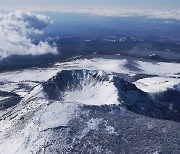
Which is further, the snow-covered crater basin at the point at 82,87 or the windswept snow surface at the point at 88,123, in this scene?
the snow-covered crater basin at the point at 82,87

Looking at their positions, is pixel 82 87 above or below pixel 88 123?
below

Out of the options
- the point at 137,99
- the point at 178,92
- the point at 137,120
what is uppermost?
the point at 137,120

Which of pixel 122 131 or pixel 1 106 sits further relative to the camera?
pixel 1 106

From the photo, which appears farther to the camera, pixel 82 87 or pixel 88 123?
pixel 82 87

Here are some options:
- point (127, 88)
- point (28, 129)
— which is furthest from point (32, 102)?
point (127, 88)

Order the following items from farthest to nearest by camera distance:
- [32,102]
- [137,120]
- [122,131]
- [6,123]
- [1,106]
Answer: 1. [1,106]
2. [32,102]
3. [6,123]
4. [137,120]
5. [122,131]

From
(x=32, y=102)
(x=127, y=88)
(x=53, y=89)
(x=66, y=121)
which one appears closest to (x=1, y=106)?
(x=53, y=89)

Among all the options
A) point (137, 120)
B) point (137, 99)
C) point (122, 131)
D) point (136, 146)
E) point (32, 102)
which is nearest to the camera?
point (136, 146)

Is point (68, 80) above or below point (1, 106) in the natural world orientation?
above

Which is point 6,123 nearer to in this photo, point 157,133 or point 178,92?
point 157,133

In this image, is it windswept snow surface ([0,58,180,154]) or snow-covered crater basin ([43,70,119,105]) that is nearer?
windswept snow surface ([0,58,180,154])
